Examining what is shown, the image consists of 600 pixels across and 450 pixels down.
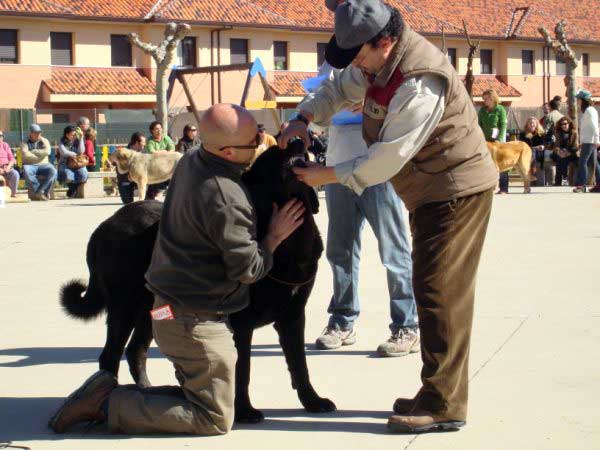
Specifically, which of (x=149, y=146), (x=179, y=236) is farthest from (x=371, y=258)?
(x=149, y=146)

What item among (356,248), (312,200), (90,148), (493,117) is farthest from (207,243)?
(90,148)

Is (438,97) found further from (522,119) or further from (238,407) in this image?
(522,119)

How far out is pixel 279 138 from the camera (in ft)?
14.3

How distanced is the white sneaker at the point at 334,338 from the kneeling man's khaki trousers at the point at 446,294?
1.63 m

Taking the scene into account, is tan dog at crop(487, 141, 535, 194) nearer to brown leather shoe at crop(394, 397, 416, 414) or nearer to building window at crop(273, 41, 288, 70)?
brown leather shoe at crop(394, 397, 416, 414)

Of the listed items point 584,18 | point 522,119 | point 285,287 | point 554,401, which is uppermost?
point 584,18

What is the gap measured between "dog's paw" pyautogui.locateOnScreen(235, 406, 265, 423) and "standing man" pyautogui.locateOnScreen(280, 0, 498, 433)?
2.05ft

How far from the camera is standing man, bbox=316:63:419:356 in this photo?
5.76m

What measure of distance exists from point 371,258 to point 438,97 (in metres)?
5.74

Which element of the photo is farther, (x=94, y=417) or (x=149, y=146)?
(x=149, y=146)

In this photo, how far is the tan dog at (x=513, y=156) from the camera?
1840cm

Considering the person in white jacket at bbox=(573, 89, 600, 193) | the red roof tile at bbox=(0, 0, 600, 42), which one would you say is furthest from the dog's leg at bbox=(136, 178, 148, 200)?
the red roof tile at bbox=(0, 0, 600, 42)

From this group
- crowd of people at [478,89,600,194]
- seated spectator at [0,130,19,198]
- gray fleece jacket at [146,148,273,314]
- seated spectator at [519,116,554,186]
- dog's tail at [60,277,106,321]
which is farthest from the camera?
seated spectator at [519,116,554,186]

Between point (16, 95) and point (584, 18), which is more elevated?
point (584, 18)
